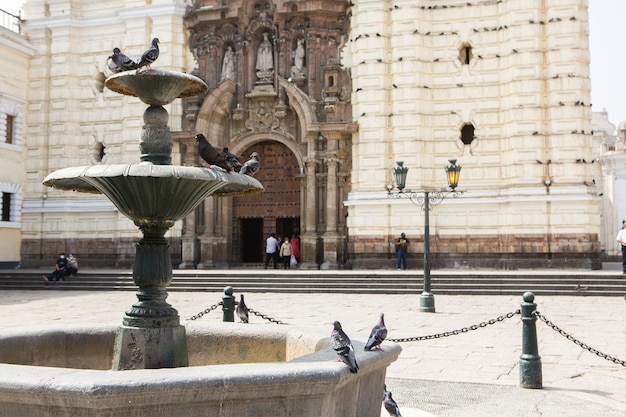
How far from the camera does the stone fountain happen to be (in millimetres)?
3930

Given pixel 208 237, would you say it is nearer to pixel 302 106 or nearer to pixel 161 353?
pixel 302 106

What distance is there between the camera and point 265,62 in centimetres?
2388

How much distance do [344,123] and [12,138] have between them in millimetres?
12586

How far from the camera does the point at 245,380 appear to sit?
4043mm

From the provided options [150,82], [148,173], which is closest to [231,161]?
[148,173]

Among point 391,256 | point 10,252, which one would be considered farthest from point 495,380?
point 10,252

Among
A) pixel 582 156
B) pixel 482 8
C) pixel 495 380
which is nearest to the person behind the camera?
pixel 495 380

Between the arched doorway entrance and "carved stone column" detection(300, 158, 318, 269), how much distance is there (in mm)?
881

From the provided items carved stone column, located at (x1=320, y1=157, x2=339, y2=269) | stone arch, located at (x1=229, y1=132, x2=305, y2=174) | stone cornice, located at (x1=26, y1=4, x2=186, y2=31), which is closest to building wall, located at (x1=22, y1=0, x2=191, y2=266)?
stone cornice, located at (x1=26, y1=4, x2=186, y2=31)

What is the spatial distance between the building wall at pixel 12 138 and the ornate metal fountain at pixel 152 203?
2074 centimetres

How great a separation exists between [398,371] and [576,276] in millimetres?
11262

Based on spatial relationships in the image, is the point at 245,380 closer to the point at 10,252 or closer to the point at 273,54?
the point at 273,54

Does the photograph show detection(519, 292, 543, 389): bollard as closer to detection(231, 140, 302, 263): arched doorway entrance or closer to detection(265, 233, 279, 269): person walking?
detection(265, 233, 279, 269): person walking

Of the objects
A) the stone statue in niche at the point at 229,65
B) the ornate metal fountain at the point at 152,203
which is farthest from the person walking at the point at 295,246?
the ornate metal fountain at the point at 152,203
